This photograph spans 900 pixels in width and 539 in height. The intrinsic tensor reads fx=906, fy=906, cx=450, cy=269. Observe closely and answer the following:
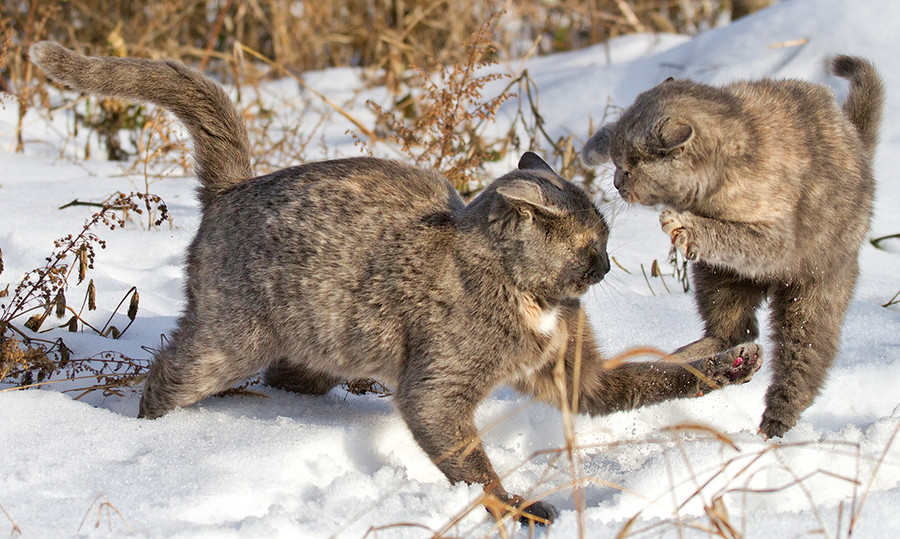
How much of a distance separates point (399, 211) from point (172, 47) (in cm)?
490

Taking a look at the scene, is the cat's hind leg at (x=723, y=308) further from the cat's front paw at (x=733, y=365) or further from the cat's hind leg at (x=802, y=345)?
the cat's front paw at (x=733, y=365)

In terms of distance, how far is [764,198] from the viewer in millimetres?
3092

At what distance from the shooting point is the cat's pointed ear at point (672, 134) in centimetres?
293

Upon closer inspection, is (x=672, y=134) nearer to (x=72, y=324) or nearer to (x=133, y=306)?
(x=133, y=306)

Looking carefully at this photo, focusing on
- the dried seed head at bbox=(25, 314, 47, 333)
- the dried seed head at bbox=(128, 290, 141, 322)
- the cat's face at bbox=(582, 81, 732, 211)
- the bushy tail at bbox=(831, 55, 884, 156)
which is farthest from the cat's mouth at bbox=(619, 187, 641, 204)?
the dried seed head at bbox=(25, 314, 47, 333)

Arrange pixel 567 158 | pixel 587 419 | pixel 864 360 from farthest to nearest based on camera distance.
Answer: pixel 567 158 → pixel 864 360 → pixel 587 419

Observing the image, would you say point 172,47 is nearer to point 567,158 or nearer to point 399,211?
point 567,158

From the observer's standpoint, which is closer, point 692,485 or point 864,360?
point 692,485

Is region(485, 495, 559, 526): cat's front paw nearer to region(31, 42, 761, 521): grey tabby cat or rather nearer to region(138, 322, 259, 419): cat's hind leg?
region(31, 42, 761, 521): grey tabby cat

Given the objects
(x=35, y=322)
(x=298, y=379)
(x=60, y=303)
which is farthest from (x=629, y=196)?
(x=35, y=322)

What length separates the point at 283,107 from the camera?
690 cm

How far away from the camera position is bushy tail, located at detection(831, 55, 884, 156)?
359 cm

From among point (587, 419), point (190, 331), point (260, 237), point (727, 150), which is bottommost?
point (587, 419)

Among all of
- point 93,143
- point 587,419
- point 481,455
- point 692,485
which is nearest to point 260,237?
point 481,455
